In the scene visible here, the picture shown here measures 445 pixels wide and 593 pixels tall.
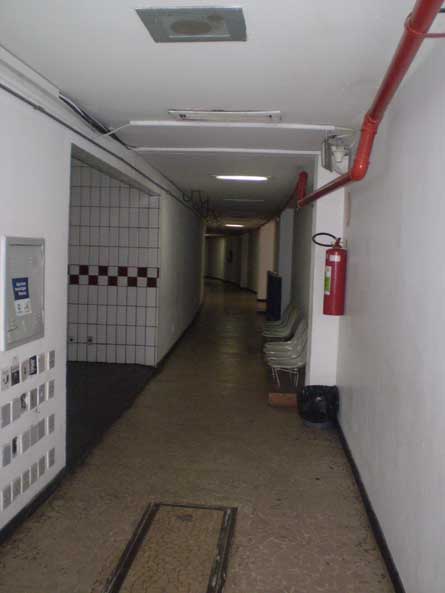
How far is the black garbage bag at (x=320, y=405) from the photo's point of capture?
4352 mm

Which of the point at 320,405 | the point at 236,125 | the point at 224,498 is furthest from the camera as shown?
the point at 320,405

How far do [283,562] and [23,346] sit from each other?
5.33 ft

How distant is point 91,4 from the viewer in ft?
6.17

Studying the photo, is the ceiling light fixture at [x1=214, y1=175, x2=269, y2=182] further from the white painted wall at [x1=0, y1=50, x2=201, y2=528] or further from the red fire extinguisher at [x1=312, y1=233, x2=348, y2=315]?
the white painted wall at [x1=0, y1=50, x2=201, y2=528]

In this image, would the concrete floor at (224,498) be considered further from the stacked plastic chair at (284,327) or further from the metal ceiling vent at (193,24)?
the metal ceiling vent at (193,24)

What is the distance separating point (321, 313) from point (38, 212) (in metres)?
2.55

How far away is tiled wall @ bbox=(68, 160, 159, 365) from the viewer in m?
6.00

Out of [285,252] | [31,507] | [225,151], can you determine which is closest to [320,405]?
[225,151]

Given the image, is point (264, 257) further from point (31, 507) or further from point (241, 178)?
point (31, 507)

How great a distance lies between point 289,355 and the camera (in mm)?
5570

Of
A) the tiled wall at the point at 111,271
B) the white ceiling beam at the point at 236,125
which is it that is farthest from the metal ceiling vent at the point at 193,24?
the tiled wall at the point at 111,271

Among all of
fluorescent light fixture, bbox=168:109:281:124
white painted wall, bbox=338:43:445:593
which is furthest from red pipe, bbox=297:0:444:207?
fluorescent light fixture, bbox=168:109:281:124

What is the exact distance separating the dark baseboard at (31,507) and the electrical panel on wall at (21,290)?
2.85 ft

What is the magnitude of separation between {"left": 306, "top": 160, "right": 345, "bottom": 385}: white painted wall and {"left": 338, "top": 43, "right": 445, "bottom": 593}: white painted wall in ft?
3.52
